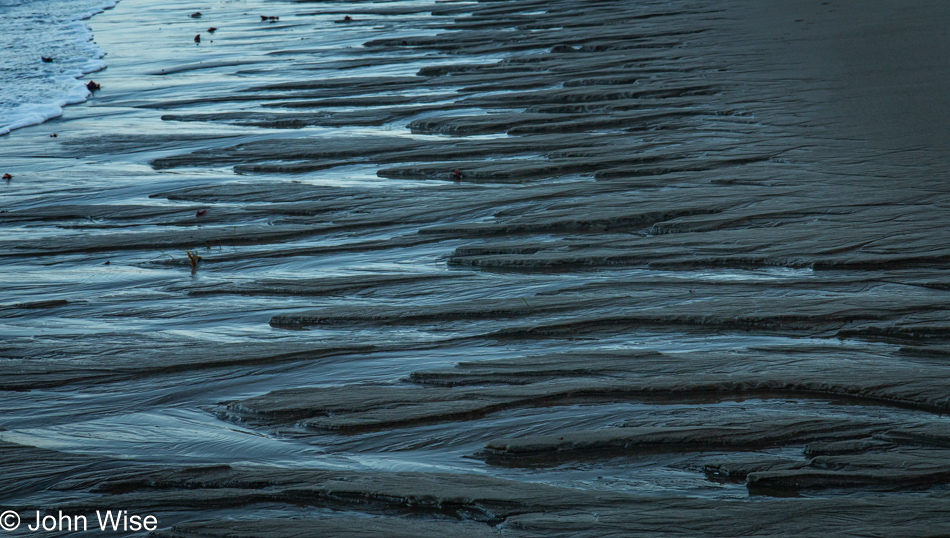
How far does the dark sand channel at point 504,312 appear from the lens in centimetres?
179

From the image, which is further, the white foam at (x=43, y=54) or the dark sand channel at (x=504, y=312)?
the white foam at (x=43, y=54)

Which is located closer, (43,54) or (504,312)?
(504,312)

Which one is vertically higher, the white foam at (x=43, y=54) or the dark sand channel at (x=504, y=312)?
the white foam at (x=43, y=54)

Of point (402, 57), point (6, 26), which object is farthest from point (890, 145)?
point (6, 26)

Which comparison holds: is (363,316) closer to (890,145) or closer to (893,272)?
(893,272)

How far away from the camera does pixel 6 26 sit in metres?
11.9

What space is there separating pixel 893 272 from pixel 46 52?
9.40 metres

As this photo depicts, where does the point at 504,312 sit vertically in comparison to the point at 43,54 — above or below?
below

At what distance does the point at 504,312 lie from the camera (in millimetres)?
2627

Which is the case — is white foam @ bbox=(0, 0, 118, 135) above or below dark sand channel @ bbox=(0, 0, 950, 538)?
above

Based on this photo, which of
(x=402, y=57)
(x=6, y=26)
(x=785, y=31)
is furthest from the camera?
(x=6, y=26)

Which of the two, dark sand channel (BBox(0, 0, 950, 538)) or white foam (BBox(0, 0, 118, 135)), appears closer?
dark sand channel (BBox(0, 0, 950, 538))

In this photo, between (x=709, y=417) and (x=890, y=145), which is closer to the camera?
(x=709, y=417)

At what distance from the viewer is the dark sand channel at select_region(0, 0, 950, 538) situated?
5.87 feet
